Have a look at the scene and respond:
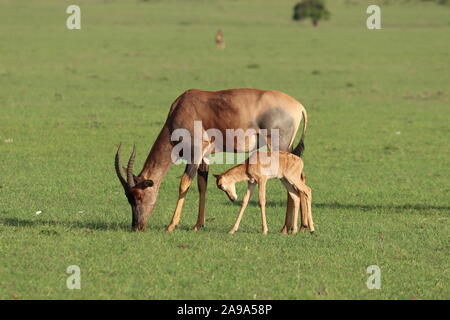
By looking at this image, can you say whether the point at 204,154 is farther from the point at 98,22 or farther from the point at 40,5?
the point at 40,5

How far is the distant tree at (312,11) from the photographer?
64.1 metres

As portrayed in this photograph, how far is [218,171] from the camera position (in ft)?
56.6

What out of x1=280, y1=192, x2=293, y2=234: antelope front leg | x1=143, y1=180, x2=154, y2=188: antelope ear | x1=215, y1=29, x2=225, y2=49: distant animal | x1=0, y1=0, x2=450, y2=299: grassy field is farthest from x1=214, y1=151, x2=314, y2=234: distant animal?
x1=215, y1=29, x2=225, y2=49: distant animal

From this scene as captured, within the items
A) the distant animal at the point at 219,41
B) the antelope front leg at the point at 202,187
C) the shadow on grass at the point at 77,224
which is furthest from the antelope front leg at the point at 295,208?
the distant animal at the point at 219,41

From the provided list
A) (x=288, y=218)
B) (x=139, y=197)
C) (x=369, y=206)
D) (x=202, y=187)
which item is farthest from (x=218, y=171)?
(x=139, y=197)

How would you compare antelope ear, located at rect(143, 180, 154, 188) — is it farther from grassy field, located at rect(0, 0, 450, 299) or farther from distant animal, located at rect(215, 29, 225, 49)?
distant animal, located at rect(215, 29, 225, 49)

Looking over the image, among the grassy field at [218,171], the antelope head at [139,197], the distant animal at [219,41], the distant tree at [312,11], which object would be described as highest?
the distant tree at [312,11]

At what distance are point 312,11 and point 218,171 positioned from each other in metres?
48.2

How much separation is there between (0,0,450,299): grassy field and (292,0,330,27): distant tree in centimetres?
1473

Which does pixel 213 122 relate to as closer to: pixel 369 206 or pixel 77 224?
pixel 77 224

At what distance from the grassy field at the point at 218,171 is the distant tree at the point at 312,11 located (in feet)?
48.3

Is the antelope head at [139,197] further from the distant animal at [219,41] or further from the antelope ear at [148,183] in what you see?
the distant animal at [219,41]

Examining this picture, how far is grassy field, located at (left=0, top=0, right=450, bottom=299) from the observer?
962 centimetres

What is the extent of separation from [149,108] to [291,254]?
16217 mm
